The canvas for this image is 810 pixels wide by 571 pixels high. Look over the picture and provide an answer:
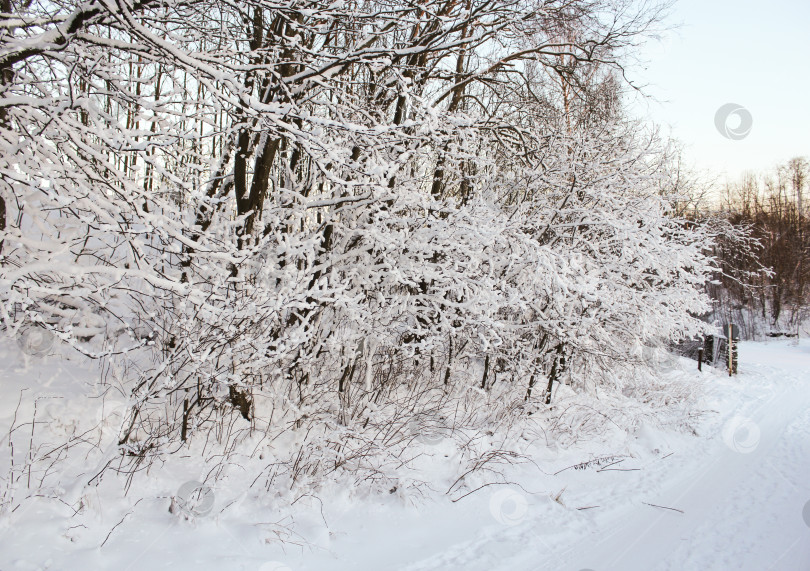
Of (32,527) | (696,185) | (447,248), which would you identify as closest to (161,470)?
(32,527)

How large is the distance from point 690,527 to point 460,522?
6.27ft

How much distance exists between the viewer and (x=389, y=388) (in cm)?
564

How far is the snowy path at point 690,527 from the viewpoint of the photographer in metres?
3.13

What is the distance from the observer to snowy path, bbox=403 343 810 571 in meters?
3.13

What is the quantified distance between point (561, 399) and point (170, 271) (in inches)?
225

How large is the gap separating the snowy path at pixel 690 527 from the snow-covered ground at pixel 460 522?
0.04ft

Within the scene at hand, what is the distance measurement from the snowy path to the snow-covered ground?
1cm

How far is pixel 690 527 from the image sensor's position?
12.0 feet

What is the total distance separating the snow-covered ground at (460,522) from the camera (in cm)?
276

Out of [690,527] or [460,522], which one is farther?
[690,527]

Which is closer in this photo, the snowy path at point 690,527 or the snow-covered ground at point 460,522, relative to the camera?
the snow-covered ground at point 460,522

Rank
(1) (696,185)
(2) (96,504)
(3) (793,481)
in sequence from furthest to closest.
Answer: (1) (696,185) → (3) (793,481) → (2) (96,504)

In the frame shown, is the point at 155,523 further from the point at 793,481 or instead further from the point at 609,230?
the point at 609,230

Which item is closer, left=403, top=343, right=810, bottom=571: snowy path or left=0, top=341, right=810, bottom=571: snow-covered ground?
left=0, top=341, right=810, bottom=571: snow-covered ground
